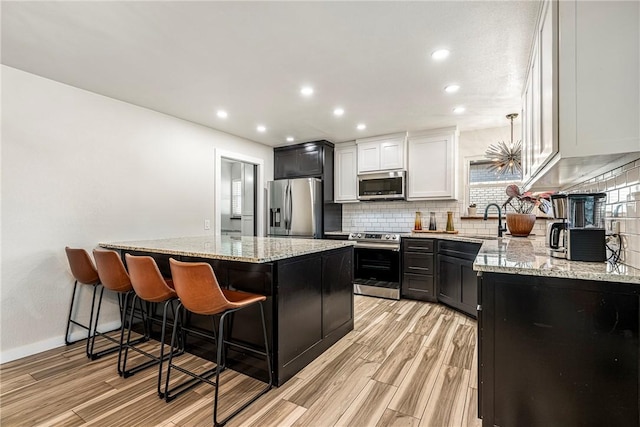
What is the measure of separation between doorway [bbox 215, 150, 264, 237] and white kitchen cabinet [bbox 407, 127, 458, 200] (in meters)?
2.49

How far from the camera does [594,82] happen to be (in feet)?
4.20

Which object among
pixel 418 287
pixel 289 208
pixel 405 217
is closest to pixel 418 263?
pixel 418 287

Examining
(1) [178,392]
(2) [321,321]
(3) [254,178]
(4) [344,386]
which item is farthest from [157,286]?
(3) [254,178]

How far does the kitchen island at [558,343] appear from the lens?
1199 mm

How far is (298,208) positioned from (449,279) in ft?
7.89

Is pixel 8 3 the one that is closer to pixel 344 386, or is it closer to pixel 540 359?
pixel 344 386

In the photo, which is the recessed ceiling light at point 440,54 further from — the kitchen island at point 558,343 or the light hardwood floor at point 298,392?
the light hardwood floor at point 298,392

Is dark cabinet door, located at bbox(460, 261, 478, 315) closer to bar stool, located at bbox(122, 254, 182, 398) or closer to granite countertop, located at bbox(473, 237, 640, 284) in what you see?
granite countertop, located at bbox(473, 237, 640, 284)

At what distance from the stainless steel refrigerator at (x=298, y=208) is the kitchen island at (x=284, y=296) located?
6.53 feet

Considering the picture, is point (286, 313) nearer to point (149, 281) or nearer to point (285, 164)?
point (149, 281)

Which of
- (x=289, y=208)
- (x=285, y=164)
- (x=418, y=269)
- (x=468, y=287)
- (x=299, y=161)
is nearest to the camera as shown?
(x=468, y=287)

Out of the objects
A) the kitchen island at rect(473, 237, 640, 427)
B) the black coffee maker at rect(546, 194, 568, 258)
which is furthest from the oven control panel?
the kitchen island at rect(473, 237, 640, 427)

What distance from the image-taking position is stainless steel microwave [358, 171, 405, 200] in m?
4.41

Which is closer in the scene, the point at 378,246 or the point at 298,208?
the point at 378,246
